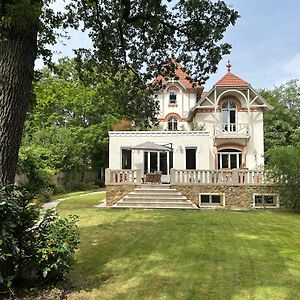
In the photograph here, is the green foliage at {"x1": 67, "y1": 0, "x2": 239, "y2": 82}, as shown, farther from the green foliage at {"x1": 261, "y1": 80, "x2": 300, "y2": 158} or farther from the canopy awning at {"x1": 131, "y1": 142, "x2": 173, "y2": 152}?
the green foliage at {"x1": 261, "y1": 80, "x2": 300, "y2": 158}

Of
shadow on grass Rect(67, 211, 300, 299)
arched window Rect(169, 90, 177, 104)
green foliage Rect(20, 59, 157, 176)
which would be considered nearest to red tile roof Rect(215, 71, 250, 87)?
arched window Rect(169, 90, 177, 104)

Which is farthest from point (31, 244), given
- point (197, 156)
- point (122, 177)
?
point (197, 156)

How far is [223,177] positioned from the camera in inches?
682

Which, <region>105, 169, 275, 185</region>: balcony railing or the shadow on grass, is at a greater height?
<region>105, 169, 275, 185</region>: balcony railing

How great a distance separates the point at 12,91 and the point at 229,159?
2382 cm

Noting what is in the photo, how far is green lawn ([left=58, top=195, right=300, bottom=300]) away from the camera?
5.26 metres

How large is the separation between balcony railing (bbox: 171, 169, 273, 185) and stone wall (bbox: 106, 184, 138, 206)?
2.24m

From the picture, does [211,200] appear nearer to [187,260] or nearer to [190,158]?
[190,158]

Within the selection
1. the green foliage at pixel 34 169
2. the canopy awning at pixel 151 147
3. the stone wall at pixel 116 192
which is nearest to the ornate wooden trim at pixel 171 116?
the canopy awning at pixel 151 147

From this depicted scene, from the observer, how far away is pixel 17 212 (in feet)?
15.8

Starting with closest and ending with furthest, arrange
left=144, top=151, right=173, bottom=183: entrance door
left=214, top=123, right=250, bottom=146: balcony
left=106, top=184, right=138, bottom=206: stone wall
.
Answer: left=106, top=184, right=138, bottom=206: stone wall
left=144, top=151, right=173, bottom=183: entrance door
left=214, top=123, right=250, bottom=146: balcony

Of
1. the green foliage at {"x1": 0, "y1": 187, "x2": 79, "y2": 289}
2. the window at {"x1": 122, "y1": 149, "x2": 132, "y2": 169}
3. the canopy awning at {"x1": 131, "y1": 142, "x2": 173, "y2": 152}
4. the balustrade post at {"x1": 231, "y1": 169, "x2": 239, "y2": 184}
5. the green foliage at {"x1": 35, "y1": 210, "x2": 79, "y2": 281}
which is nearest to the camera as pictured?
the green foliage at {"x1": 0, "y1": 187, "x2": 79, "y2": 289}

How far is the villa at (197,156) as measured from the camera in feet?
56.3

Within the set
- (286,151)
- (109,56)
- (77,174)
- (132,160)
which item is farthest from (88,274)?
(77,174)
